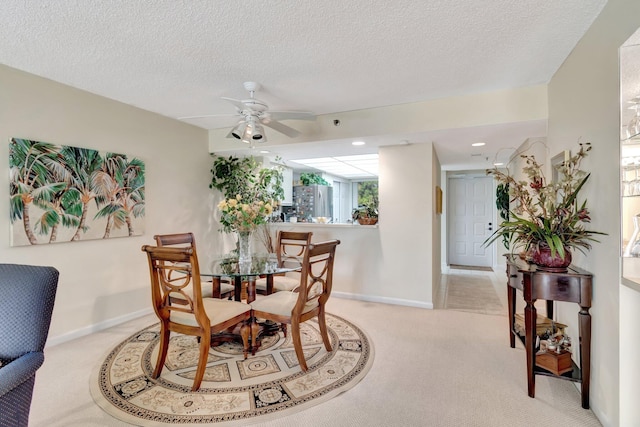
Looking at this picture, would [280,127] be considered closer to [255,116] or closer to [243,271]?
[255,116]

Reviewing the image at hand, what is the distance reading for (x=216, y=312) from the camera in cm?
235

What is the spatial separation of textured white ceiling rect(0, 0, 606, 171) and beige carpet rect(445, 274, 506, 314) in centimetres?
256

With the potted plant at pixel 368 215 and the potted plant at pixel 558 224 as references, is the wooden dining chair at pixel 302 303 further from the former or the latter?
the potted plant at pixel 368 215

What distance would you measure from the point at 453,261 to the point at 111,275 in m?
6.51

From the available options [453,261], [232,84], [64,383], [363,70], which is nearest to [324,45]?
[363,70]

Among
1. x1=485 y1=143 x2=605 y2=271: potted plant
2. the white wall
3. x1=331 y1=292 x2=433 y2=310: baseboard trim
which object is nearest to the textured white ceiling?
the white wall

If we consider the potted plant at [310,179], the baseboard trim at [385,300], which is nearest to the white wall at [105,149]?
the baseboard trim at [385,300]

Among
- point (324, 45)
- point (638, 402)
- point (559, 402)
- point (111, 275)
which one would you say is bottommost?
point (559, 402)

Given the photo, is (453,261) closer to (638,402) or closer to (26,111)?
(638,402)

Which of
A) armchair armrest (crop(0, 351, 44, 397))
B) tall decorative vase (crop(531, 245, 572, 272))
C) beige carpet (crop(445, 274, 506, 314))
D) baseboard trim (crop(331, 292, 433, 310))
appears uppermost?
tall decorative vase (crop(531, 245, 572, 272))

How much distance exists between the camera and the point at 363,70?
2.65m

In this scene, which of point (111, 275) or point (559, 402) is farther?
point (111, 275)

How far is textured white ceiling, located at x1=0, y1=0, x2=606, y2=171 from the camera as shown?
185 cm

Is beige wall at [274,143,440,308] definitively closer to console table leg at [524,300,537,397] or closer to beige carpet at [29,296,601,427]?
beige carpet at [29,296,601,427]
